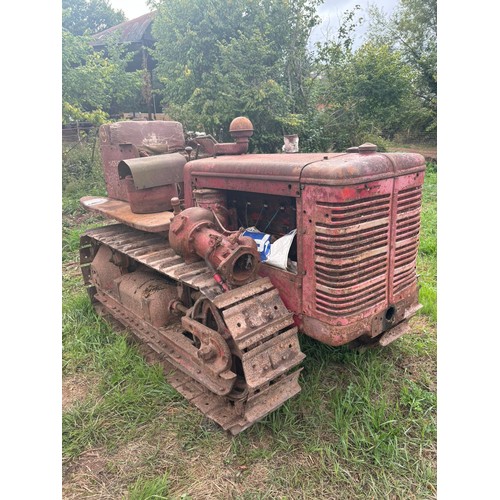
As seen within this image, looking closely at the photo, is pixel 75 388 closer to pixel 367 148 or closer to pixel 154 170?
pixel 154 170

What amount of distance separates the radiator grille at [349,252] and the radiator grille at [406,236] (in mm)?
173

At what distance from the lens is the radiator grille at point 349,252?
97.9 inches

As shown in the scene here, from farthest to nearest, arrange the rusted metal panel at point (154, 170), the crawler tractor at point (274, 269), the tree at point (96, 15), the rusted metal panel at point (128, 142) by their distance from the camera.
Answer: the tree at point (96, 15) < the rusted metal panel at point (128, 142) < the rusted metal panel at point (154, 170) < the crawler tractor at point (274, 269)

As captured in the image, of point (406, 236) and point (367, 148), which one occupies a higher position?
point (367, 148)

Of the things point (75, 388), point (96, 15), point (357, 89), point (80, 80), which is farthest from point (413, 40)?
point (96, 15)

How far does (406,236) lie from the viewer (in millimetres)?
2945

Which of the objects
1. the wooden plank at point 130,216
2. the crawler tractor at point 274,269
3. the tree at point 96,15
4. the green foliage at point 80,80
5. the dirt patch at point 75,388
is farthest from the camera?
the tree at point 96,15

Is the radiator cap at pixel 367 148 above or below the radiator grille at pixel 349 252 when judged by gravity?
above

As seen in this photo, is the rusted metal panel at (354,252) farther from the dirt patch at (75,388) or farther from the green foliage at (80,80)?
the green foliage at (80,80)

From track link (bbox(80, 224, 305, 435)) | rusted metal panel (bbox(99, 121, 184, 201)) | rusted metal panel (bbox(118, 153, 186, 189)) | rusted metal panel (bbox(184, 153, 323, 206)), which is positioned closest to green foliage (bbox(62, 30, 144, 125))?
rusted metal panel (bbox(99, 121, 184, 201))

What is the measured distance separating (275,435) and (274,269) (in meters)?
1.11

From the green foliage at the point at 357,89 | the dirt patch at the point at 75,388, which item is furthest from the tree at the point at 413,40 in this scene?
the dirt patch at the point at 75,388

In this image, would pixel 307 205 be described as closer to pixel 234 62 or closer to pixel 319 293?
pixel 319 293

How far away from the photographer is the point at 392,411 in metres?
2.95
